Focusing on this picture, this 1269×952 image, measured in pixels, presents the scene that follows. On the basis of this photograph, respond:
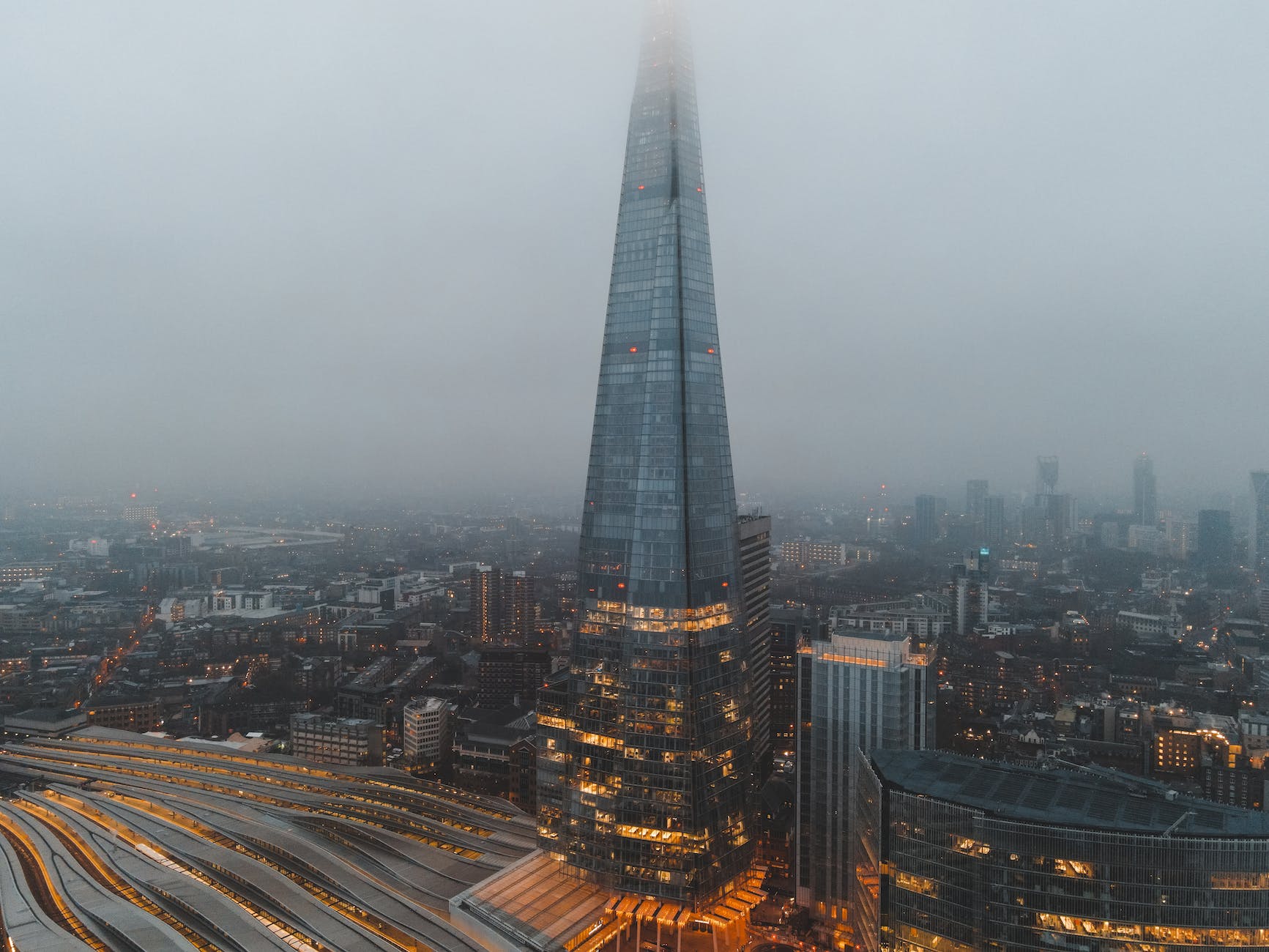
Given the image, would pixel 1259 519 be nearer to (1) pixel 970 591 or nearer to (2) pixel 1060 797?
(1) pixel 970 591

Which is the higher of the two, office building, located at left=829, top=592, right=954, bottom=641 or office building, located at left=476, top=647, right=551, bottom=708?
office building, located at left=829, top=592, right=954, bottom=641

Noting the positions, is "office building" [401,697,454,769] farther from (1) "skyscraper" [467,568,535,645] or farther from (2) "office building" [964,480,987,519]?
(2) "office building" [964,480,987,519]

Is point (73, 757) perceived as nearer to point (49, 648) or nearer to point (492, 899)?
point (49, 648)

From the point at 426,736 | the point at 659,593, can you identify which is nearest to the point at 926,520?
the point at 426,736

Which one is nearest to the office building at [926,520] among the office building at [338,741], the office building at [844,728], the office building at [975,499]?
the office building at [975,499]

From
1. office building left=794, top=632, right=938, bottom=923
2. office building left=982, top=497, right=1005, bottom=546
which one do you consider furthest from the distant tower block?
office building left=794, top=632, right=938, bottom=923
